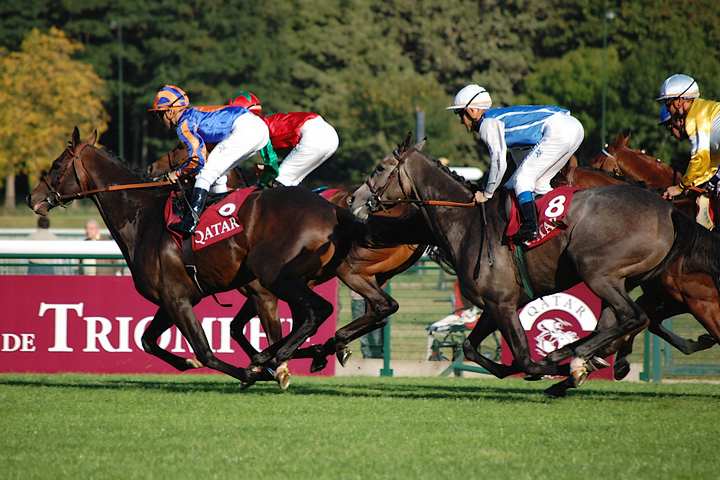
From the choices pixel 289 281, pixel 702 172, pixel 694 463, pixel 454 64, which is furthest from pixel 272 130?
pixel 454 64

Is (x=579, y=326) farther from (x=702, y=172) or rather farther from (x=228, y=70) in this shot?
(x=228, y=70)

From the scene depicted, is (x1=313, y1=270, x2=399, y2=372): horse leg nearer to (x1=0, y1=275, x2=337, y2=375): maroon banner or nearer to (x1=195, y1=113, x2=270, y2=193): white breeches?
(x1=195, y1=113, x2=270, y2=193): white breeches

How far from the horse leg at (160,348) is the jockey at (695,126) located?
4.33 meters

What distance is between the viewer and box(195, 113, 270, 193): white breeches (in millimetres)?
10500

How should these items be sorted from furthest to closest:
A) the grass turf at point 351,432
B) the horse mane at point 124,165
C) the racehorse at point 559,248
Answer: the horse mane at point 124,165 → the racehorse at point 559,248 → the grass turf at point 351,432

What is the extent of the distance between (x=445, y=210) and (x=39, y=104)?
1837 inches

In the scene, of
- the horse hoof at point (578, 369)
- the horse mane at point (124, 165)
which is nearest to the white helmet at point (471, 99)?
the horse hoof at point (578, 369)

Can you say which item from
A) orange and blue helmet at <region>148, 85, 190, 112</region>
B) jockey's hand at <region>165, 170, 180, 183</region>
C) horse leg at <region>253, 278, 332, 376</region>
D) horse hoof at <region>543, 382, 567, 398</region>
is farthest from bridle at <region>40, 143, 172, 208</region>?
horse hoof at <region>543, 382, 567, 398</region>

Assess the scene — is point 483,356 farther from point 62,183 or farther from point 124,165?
point 62,183

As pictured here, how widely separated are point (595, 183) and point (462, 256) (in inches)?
95.4

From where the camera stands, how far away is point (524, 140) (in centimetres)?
1038

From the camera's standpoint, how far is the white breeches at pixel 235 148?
10.5 metres

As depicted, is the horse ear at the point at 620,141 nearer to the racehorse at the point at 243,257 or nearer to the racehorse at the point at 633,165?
the racehorse at the point at 633,165

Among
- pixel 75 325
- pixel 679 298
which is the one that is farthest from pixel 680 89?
pixel 75 325
